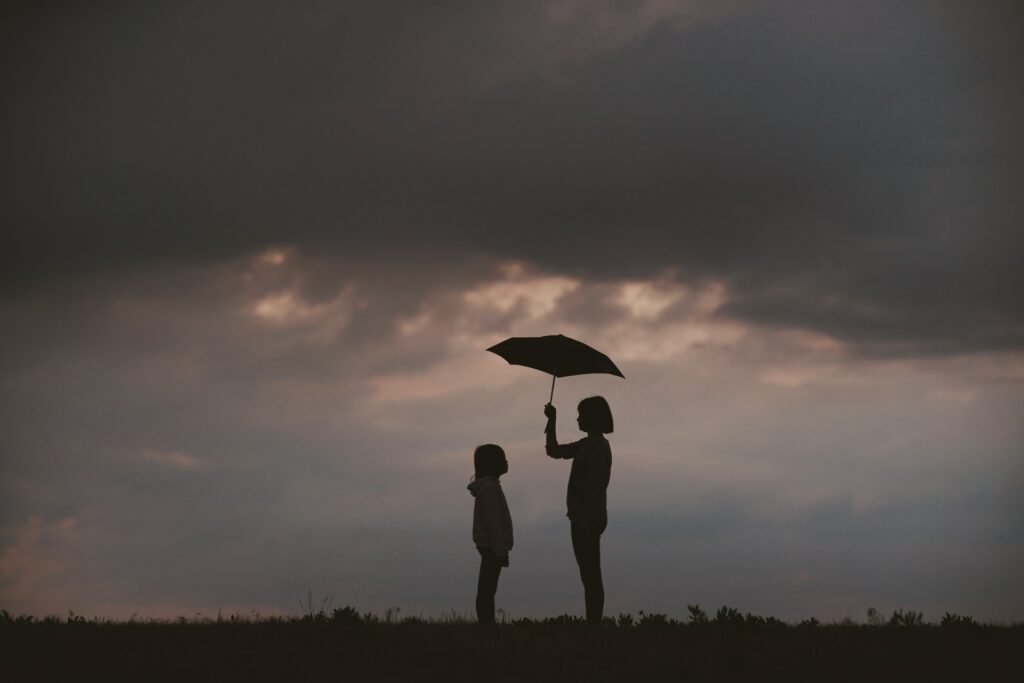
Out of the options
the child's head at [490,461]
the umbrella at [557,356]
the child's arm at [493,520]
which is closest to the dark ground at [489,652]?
the child's arm at [493,520]

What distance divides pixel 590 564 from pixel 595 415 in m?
1.82

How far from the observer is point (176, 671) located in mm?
11656

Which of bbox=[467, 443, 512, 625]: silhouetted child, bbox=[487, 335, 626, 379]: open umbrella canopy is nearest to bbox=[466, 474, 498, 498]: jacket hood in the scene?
bbox=[467, 443, 512, 625]: silhouetted child

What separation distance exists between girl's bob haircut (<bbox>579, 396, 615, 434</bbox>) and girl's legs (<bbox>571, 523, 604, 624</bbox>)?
47.2 inches

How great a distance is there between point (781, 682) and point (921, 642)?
3.22 metres

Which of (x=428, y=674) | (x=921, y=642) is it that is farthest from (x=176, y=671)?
(x=921, y=642)

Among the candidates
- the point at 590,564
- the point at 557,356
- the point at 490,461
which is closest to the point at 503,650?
the point at 590,564

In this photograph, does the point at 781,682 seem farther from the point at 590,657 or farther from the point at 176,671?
the point at 176,671

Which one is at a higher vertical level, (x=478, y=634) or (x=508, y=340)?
(x=508, y=340)

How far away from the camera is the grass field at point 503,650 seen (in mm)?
11781

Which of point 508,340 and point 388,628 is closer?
point 388,628

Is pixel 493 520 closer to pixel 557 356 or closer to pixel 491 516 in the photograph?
pixel 491 516

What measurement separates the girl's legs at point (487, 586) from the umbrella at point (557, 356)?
219 centimetres

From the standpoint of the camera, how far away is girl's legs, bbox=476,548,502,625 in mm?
14969
